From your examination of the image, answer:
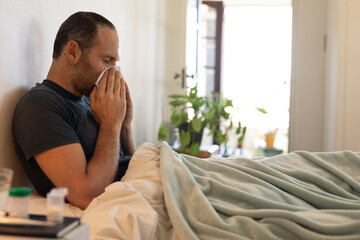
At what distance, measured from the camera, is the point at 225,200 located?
1223mm

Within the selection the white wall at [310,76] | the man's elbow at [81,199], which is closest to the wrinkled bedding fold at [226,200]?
the man's elbow at [81,199]

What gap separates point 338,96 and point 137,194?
2812 mm

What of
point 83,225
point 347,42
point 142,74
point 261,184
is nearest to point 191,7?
point 142,74

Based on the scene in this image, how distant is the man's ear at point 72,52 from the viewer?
148cm

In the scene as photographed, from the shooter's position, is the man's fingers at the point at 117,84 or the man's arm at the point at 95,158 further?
the man's fingers at the point at 117,84

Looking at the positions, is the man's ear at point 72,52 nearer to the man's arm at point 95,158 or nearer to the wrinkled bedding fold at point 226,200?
the man's arm at point 95,158

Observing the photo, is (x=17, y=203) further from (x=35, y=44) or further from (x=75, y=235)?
(x=35, y=44)

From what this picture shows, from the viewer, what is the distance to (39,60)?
1.58m

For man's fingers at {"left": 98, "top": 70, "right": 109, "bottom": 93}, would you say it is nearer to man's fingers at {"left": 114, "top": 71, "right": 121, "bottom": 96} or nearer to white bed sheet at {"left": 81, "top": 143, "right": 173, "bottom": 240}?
man's fingers at {"left": 114, "top": 71, "right": 121, "bottom": 96}

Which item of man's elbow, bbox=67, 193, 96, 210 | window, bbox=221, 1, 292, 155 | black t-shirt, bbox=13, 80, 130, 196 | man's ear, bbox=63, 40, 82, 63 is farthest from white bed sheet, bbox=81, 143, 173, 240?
window, bbox=221, 1, 292, 155

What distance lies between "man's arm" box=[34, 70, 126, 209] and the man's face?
0.14ft

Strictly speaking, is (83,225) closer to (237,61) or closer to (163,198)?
(163,198)

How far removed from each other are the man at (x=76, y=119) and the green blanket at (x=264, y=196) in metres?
0.20

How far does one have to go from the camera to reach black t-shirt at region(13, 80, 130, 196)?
124 cm
